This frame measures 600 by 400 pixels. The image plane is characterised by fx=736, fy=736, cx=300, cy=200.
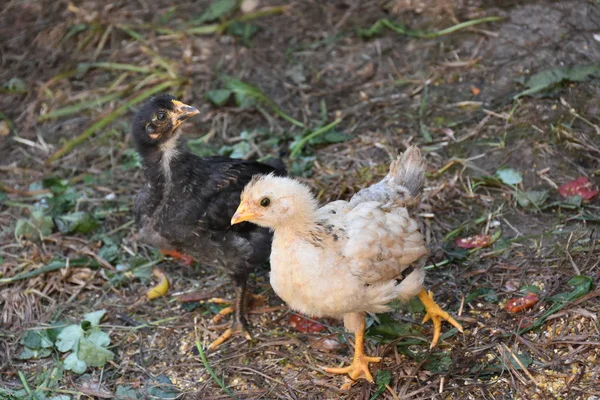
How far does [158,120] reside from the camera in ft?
14.7

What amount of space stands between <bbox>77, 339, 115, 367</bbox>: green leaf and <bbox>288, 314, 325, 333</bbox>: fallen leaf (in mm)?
1124

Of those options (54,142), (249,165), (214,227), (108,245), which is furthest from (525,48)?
(54,142)

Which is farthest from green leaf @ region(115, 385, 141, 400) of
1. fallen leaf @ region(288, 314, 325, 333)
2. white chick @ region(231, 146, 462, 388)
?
white chick @ region(231, 146, 462, 388)

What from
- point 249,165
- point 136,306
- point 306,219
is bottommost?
point 136,306

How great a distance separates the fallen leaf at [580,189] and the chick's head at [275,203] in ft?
6.35

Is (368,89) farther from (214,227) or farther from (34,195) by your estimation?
(34,195)

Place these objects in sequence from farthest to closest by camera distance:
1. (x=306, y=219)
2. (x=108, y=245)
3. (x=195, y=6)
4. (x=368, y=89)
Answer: (x=195, y=6) → (x=368, y=89) → (x=108, y=245) → (x=306, y=219)

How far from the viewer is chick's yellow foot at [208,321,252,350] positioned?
4562 mm

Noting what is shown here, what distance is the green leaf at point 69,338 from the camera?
4.57 metres

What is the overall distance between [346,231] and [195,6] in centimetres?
419

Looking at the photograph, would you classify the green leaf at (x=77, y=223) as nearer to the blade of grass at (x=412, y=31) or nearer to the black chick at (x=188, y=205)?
the black chick at (x=188, y=205)

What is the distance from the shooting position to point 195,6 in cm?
726

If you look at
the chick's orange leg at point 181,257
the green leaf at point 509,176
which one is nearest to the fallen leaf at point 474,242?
the green leaf at point 509,176

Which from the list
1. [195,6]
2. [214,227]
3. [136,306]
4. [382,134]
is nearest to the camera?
[214,227]
